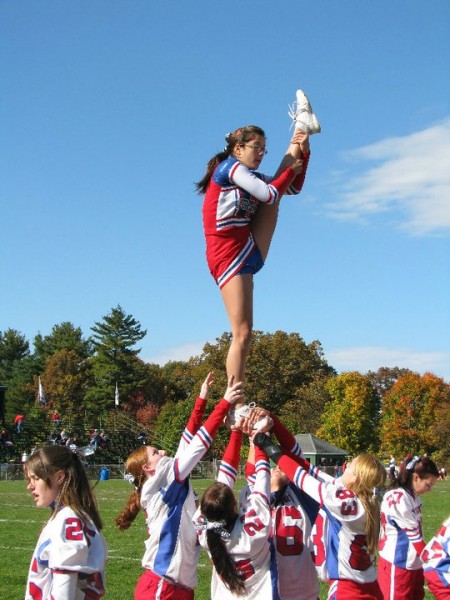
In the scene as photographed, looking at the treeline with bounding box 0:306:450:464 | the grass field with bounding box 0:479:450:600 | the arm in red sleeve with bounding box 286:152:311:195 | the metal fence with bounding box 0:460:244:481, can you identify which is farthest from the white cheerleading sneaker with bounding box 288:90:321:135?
the treeline with bounding box 0:306:450:464

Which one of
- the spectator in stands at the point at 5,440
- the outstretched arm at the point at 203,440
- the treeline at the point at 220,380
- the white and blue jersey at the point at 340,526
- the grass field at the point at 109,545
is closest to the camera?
the white and blue jersey at the point at 340,526

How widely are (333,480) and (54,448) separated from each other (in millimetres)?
1779

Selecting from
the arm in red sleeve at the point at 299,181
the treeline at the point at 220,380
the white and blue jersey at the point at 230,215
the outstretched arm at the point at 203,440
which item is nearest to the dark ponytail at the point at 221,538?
the outstretched arm at the point at 203,440

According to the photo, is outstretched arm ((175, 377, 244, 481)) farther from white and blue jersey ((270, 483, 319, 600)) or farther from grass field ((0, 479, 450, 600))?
grass field ((0, 479, 450, 600))

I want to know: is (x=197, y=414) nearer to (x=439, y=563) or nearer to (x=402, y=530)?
(x=439, y=563)

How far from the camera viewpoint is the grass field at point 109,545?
35.4 ft

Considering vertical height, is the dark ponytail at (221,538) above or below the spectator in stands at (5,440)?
below

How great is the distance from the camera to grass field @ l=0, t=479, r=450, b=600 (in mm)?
10805

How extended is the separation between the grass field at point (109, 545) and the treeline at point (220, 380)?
35.7 metres

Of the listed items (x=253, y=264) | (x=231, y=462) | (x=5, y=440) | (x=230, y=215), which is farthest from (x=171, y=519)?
(x=5, y=440)

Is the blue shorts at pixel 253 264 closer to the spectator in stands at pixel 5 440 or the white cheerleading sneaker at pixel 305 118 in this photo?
the white cheerleading sneaker at pixel 305 118

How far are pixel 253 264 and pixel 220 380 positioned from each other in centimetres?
5257

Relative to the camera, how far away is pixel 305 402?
66.5m

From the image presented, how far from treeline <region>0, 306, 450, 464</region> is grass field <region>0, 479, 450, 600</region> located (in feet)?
117
